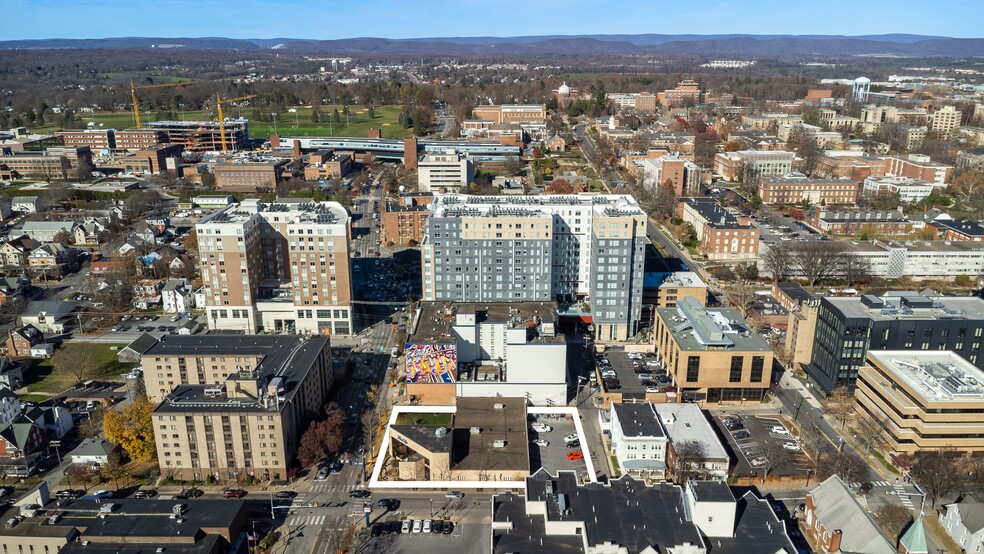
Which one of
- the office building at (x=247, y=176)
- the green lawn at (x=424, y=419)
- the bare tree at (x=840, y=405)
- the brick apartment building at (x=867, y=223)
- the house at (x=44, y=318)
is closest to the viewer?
the green lawn at (x=424, y=419)

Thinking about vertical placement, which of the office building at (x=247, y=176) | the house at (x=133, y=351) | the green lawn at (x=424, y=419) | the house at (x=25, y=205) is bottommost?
the green lawn at (x=424, y=419)

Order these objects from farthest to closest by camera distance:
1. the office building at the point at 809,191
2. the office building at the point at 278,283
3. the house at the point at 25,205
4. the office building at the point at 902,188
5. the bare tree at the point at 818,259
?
the office building at the point at 902,188 < the office building at the point at 809,191 < the house at the point at 25,205 < the bare tree at the point at 818,259 < the office building at the point at 278,283

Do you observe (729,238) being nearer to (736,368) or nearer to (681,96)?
(736,368)

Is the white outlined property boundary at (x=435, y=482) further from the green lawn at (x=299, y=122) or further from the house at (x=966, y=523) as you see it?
the green lawn at (x=299, y=122)

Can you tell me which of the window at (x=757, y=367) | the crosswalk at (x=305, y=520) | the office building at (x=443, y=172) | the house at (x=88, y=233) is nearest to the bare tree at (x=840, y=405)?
the window at (x=757, y=367)

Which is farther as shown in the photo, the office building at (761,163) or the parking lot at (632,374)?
the office building at (761,163)

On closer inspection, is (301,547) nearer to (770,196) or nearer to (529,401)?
(529,401)

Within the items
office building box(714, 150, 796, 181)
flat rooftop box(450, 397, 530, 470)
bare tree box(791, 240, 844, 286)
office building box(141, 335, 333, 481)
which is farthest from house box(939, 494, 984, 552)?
office building box(714, 150, 796, 181)
